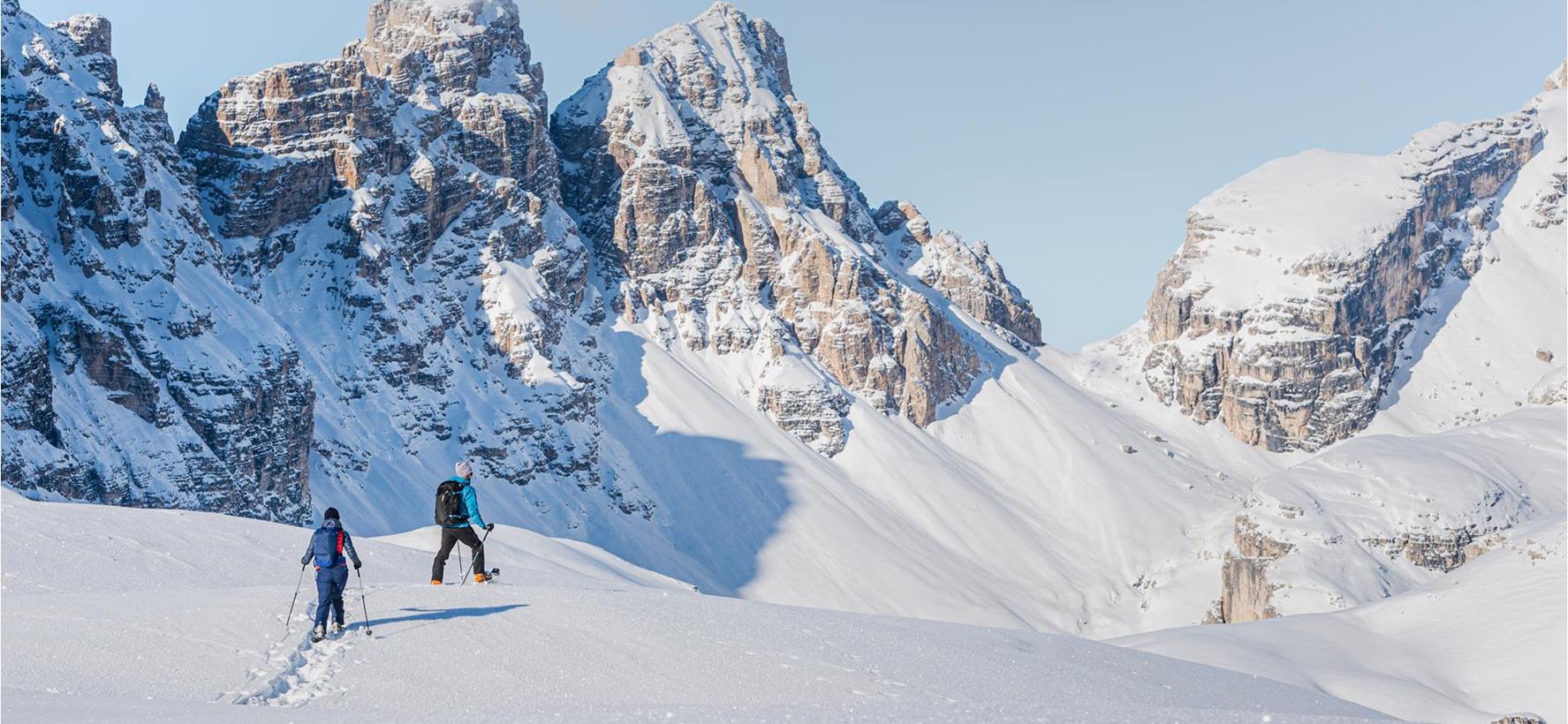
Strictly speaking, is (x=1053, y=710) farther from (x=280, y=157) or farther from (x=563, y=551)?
(x=280, y=157)

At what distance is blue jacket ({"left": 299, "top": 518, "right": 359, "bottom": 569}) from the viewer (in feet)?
76.8

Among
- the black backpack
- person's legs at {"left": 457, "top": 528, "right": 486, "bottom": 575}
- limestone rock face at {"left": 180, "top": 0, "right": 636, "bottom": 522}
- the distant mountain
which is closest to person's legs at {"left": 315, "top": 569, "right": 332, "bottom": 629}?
the black backpack

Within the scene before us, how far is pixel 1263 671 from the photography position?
6519 centimetres

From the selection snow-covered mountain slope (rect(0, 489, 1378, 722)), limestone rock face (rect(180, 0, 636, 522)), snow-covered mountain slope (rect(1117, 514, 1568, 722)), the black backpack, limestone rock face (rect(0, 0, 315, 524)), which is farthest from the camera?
limestone rock face (rect(180, 0, 636, 522))

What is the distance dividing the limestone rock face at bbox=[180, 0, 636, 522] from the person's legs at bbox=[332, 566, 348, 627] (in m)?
125

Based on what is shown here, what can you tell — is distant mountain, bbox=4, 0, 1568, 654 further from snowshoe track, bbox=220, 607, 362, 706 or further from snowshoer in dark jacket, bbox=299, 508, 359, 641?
snowshoe track, bbox=220, 607, 362, 706

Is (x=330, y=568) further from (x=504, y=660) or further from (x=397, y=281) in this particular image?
(x=397, y=281)

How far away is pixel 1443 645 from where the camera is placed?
77.3 m

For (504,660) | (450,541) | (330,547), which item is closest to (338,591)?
(330,547)

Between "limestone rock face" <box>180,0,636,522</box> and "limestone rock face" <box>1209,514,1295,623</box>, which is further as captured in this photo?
"limestone rock face" <box>180,0,636,522</box>

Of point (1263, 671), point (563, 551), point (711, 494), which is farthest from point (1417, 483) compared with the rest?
point (563, 551)

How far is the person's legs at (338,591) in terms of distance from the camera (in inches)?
917

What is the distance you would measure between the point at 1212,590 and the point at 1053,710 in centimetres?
15773

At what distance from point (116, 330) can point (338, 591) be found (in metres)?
103
